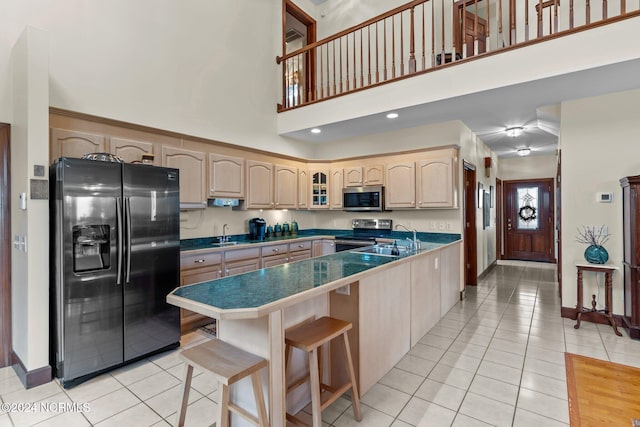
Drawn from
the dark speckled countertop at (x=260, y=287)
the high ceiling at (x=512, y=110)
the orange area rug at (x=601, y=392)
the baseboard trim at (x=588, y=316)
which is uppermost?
the high ceiling at (x=512, y=110)

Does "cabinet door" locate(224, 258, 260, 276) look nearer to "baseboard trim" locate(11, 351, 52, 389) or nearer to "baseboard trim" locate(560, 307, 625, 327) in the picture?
"baseboard trim" locate(11, 351, 52, 389)

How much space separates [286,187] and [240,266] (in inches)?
69.3

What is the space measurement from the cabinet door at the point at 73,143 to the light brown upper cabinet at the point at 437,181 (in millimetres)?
4139

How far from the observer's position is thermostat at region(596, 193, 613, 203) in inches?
144

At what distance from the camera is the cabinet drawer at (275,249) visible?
4.52m

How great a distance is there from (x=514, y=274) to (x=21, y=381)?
25.1 ft

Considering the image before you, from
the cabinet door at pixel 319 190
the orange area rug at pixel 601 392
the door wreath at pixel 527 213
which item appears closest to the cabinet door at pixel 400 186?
the cabinet door at pixel 319 190

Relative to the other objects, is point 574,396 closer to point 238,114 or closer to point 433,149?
point 433,149

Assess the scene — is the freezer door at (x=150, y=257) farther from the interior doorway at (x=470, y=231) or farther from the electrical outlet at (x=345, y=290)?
the interior doorway at (x=470, y=231)

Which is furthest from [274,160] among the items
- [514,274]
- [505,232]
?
[505,232]

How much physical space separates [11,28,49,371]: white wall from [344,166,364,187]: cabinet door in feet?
13.5

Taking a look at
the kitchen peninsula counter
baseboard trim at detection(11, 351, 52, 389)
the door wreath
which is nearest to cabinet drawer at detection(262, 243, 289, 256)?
the kitchen peninsula counter

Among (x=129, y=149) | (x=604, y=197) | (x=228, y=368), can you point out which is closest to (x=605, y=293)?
(x=604, y=197)
